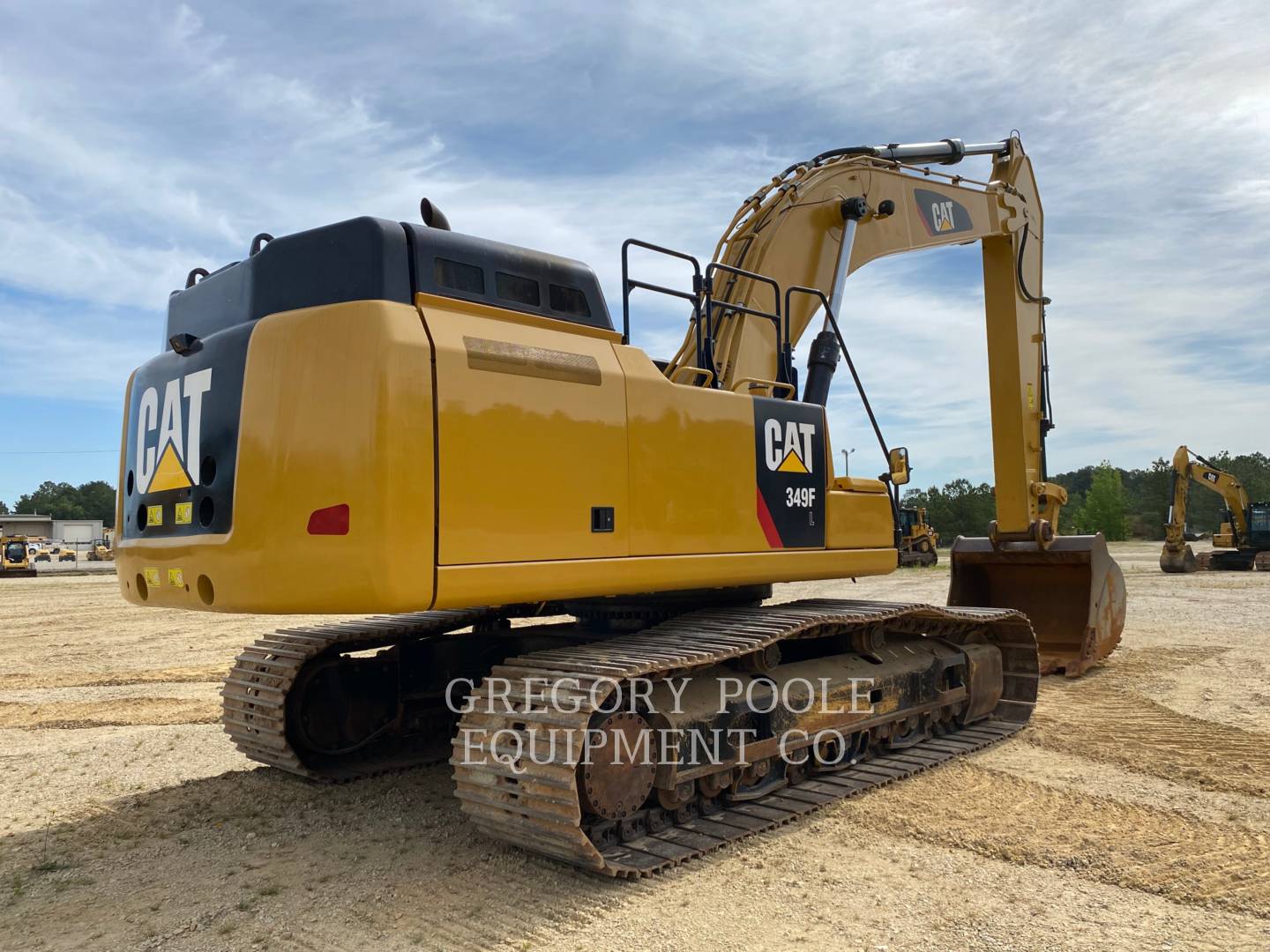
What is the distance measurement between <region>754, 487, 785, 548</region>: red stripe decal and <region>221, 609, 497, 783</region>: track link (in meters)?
2.03

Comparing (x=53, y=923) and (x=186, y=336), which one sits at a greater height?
(x=186, y=336)

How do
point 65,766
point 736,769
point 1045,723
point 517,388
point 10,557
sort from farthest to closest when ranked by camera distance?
1. point 10,557
2. point 1045,723
3. point 65,766
4. point 736,769
5. point 517,388

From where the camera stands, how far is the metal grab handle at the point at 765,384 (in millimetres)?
5859

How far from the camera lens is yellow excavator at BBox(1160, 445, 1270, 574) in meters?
27.9

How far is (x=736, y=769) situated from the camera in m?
5.50

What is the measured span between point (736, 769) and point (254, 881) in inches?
97.1

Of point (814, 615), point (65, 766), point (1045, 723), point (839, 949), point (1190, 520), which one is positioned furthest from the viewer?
point (1190, 520)

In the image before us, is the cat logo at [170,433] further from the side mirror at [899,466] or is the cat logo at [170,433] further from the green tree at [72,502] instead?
the green tree at [72,502]

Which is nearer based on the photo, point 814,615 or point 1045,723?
point 814,615

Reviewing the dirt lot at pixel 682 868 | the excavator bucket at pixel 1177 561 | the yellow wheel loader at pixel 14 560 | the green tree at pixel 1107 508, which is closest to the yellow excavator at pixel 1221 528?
the excavator bucket at pixel 1177 561

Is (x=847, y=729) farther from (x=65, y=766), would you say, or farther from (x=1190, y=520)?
(x=1190, y=520)

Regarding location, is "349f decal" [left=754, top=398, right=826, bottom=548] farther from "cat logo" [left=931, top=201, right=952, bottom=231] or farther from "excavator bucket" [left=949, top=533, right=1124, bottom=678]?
"excavator bucket" [left=949, top=533, right=1124, bottom=678]

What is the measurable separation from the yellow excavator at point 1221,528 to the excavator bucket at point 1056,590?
65.0 feet

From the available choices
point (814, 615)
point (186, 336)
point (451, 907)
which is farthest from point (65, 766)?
point (814, 615)
